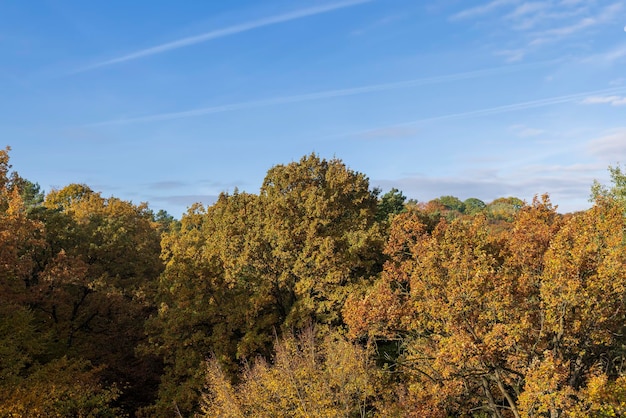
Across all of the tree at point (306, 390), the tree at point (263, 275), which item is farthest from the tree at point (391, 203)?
the tree at point (306, 390)

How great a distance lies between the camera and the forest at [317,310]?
16719mm

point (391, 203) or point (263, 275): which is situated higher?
point (391, 203)

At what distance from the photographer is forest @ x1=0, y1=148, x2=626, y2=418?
16719 millimetres

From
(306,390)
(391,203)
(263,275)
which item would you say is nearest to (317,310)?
(263,275)

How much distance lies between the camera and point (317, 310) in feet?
96.2

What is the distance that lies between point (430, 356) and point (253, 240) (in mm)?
14963

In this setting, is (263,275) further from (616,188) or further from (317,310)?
(616,188)

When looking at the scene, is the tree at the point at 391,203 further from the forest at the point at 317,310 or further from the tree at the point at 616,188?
the tree at the point at 616,188

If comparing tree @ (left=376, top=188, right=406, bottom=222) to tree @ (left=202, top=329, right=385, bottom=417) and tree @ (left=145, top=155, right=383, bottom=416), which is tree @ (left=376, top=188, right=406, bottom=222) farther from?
tree @ (left=202, top=329, right=385, bottom=417)

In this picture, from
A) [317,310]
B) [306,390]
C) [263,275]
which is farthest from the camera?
[263,275]

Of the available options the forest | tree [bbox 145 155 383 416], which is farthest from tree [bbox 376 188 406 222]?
tree [bbox 145 155 383 416]

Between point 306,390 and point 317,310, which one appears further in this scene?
point 317,310

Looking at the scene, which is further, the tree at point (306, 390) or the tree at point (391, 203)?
the tree at point (391, 203)

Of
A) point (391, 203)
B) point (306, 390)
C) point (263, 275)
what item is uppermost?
point (391, 203)
